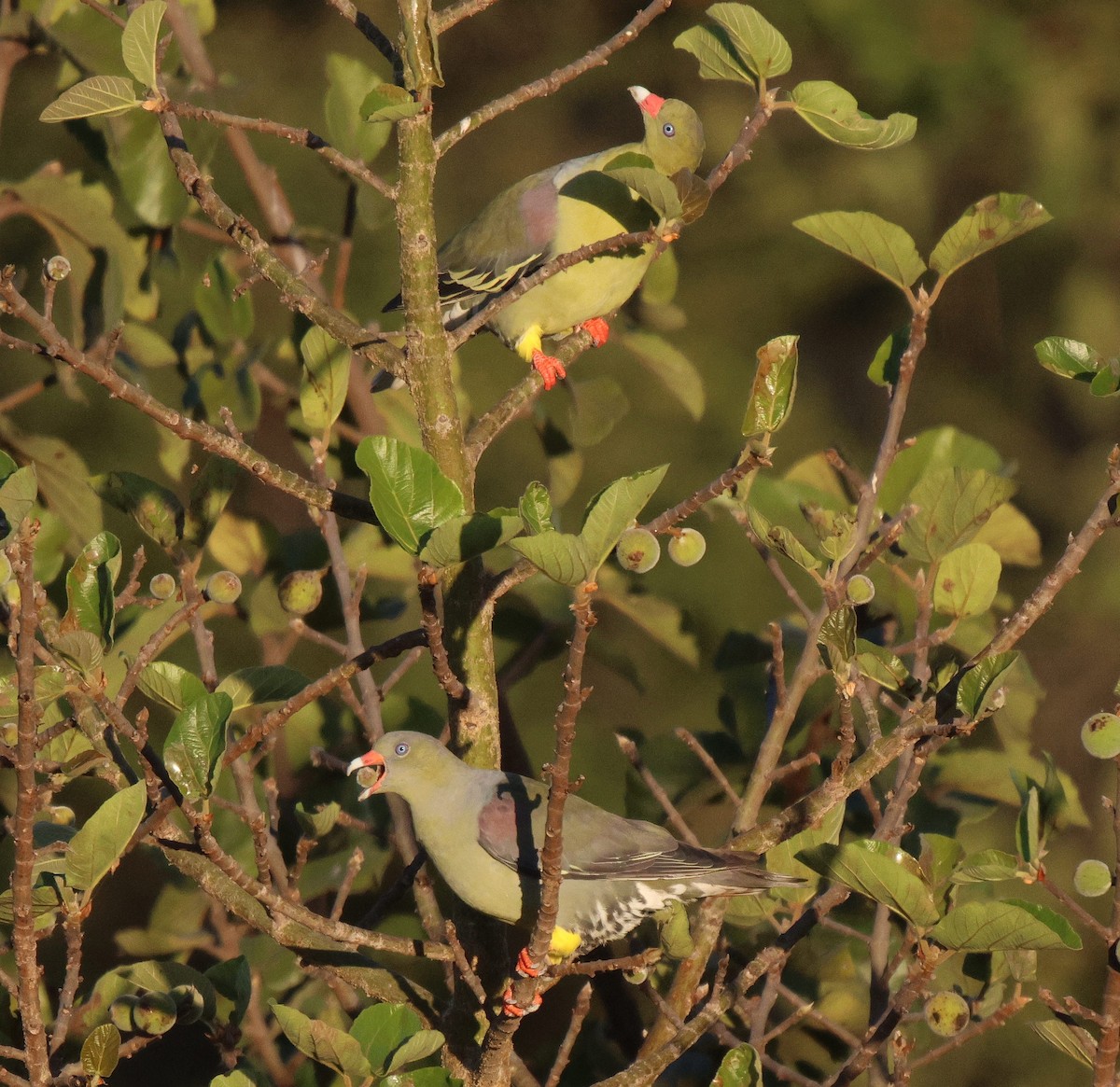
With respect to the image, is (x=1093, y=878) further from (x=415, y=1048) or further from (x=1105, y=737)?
(x=415, y=1048)

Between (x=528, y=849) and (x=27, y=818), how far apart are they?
811 millimetres

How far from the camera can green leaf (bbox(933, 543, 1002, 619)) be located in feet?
5.39

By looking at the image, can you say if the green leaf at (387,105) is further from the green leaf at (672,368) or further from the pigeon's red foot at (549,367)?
the green leaf at (672,368)

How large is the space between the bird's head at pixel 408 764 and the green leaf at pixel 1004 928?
910 millimetres

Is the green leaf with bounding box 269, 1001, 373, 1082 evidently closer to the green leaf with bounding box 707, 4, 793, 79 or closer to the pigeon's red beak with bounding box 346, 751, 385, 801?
the pigeon's red beak with bounding box 346, 751, 385, 801

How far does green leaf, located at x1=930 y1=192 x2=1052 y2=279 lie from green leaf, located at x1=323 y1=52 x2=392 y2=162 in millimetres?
1192

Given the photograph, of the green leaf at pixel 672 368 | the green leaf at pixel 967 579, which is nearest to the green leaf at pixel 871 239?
the green leaf at pixel 967 579

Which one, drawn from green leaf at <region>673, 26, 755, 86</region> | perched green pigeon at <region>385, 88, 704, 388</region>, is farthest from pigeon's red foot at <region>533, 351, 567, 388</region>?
green leaf at <region>673, 26, 755, 86</region>

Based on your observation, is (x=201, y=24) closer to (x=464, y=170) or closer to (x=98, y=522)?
(x=98, y=522)

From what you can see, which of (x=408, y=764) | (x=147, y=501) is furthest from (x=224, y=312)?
(x=408, y=764)

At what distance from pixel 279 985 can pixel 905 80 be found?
111 inches

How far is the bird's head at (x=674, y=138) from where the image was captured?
6.09 feet

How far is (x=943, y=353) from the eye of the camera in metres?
3.94

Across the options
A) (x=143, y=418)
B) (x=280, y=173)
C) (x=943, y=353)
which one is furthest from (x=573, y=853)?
(x=280, y=173)
